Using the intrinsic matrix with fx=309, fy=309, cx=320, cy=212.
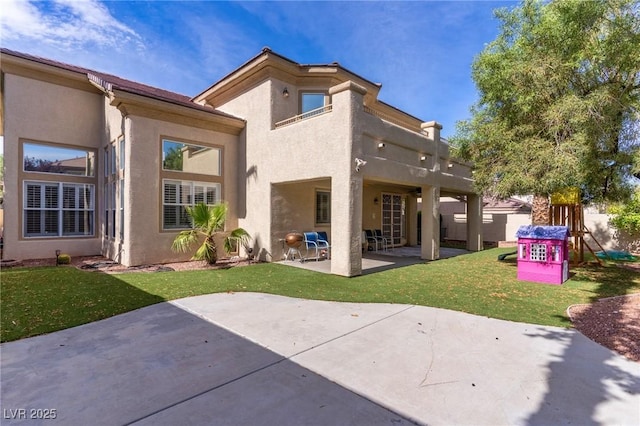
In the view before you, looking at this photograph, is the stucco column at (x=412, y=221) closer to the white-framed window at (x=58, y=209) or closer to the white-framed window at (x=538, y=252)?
the white-framed window at (x=538, y=252)

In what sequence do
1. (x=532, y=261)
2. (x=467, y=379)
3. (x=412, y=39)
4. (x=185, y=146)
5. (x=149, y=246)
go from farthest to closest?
(x=412, y=39)
(x=185, y=146)
(x=149, y=246)
(x=532, y=261)
(x=467, y=379)

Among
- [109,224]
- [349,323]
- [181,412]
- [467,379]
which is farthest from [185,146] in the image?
[467,379]

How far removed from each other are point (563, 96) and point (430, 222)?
6091 millimetres

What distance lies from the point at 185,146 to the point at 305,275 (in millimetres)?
6932

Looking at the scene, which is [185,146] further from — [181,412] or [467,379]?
[467,379]

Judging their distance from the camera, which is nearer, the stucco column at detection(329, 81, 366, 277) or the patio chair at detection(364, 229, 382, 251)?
the stucco column at detection(329, 81, 366, 277)

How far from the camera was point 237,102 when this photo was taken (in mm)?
13703

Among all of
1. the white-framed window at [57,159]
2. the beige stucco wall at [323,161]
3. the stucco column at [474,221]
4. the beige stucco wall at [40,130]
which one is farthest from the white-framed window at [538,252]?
the white-framed window at [57,159]

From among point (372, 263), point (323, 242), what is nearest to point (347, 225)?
point (372, 263)

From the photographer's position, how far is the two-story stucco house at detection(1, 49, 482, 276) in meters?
9.91

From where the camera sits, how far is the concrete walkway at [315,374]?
9.49 ft

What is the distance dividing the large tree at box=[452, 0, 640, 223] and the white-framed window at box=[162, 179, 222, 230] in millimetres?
10699

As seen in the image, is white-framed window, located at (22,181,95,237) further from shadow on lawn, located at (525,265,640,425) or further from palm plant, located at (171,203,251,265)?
shadow on lawn, located at (525,265,640,425)

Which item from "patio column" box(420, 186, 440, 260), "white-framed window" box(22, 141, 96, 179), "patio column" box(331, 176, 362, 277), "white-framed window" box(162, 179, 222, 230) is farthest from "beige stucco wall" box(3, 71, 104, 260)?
"patio column" box(420, 186, 440, 260)
